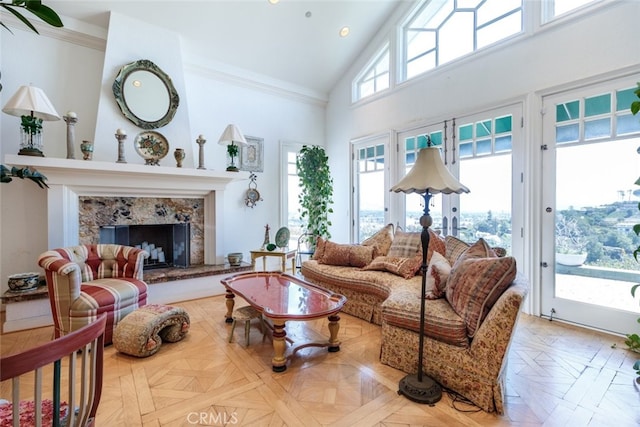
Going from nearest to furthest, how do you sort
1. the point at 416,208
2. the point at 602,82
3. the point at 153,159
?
the point at 602,82 → the point at 153,159 → the point at 416,208

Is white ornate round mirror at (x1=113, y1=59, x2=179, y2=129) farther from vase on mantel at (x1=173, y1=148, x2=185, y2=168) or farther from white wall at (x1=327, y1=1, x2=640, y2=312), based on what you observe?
white wall at (x1=327, y1=1, x2=640, y2=312)

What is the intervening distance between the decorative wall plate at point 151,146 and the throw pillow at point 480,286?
3.71 m

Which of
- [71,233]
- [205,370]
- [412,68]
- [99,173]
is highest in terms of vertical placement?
[412,68]

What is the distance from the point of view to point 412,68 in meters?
4.47

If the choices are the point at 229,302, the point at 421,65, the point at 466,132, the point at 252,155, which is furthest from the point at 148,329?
the point at 421,65

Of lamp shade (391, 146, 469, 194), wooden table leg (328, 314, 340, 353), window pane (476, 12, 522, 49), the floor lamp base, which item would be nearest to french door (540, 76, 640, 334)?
window pane (476, 12, 522, 49)

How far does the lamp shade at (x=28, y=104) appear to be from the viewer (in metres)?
2.84

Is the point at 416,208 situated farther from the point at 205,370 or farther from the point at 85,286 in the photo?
the point at 85,286

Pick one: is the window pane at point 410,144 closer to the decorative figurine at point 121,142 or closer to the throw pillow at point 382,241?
the throw pillow at point 382,241

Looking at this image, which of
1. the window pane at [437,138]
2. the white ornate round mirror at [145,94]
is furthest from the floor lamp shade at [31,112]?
the window pane at [437,138]

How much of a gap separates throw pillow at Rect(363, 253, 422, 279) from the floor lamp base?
1155mm

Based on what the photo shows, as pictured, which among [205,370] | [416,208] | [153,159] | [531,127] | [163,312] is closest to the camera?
[205,370]

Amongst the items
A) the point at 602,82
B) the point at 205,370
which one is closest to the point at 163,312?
the point at 205,370

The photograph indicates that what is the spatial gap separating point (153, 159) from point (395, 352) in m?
3.54
